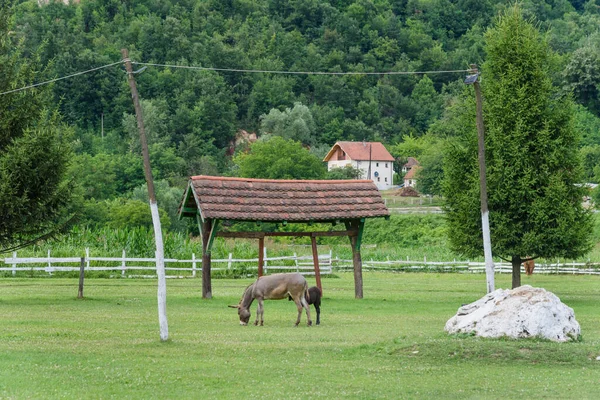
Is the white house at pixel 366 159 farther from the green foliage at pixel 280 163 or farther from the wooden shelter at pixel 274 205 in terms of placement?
the wooden shelter at pixel 274 205

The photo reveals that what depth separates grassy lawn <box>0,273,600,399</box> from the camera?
15953mm

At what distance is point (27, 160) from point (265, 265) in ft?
65.6

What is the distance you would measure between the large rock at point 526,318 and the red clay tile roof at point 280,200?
510 inches

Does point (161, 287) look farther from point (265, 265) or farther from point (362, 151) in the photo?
point (362, 151)

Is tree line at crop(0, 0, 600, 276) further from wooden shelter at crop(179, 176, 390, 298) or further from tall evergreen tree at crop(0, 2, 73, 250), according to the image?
wooden shelter at crop(179, 176, 390, 298)

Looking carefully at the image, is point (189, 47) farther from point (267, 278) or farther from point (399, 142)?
point (267, 278)

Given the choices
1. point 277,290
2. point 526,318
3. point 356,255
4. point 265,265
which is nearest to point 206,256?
point 356,255

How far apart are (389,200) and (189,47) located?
7101 cm

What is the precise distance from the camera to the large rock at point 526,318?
67.6 ft

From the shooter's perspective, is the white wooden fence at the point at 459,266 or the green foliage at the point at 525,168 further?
the white wooden fence at the point at 459,266

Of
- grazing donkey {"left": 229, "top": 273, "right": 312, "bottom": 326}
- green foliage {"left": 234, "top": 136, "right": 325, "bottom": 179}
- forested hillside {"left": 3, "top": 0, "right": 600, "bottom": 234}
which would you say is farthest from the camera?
forested hillside {"left": 3, "top": 0, "right": 600, "bottom": 234}

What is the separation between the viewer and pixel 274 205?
113 feet

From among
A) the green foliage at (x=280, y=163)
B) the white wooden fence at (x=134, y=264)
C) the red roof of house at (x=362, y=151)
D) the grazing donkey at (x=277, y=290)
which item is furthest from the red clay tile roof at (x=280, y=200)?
the red roof of house at (x=362, y=151)

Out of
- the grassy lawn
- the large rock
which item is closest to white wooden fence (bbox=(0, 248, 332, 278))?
the grassy lawn
